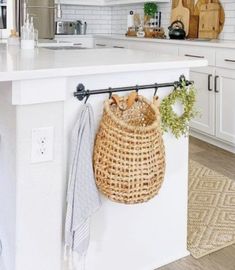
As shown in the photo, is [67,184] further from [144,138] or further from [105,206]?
[144,138]

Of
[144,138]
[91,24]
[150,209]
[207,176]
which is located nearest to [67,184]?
[144,138]

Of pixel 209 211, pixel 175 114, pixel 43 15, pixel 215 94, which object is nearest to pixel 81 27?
pixel 43 15

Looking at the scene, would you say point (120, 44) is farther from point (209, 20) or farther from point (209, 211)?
point (209, 211)

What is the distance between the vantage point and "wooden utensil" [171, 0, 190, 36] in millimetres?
4750

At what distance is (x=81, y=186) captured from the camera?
5.20ft

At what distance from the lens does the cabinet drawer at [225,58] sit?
143 inches

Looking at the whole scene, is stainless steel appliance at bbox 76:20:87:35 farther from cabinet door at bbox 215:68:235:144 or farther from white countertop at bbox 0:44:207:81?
white countertop at bbox 0:44:207:81

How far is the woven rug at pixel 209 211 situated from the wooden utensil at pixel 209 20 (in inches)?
67.0

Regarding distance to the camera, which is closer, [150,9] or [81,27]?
[150,9]

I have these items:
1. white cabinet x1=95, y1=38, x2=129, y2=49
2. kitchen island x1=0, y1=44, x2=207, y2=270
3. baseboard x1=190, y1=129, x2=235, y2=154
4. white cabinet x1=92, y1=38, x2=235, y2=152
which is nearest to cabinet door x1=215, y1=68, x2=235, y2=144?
white cabinet x1=92, y1=38, x2=235, y2=152

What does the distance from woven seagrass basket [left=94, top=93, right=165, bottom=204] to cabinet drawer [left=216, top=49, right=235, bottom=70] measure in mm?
2207

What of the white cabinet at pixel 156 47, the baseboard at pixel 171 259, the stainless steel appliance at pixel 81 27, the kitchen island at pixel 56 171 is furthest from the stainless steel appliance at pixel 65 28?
the baseboard at pixel 171 259

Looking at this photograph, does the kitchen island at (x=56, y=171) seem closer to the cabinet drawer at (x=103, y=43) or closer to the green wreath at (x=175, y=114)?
the green wreath at (x=175, y=114)

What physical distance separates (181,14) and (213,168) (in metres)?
2.15
